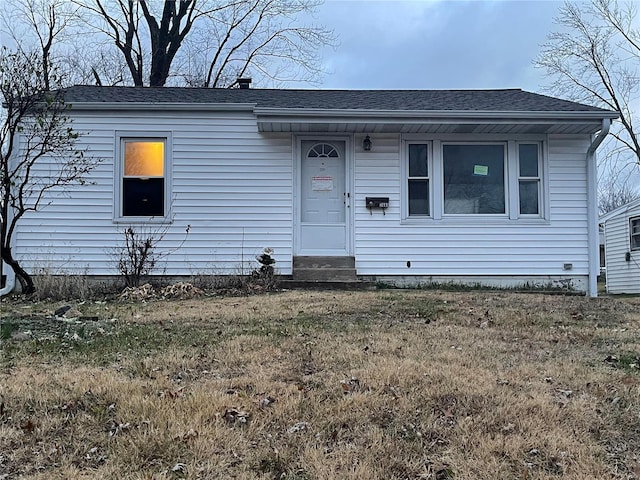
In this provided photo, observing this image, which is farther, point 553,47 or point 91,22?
point 553,47

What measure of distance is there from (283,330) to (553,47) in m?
25.7

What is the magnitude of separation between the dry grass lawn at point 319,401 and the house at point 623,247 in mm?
15582

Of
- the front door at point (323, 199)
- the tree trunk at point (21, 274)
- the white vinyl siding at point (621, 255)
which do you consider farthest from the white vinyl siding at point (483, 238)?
the white vinyl siding at point (621, 255)

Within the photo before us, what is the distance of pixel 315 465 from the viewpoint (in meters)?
2.32

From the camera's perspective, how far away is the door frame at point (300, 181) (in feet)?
30.4

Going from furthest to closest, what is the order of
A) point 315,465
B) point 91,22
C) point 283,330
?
point 91,22
point 283,330
point 315,465

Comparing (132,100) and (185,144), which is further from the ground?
(132,100)

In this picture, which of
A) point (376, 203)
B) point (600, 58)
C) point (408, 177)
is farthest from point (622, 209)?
point (376, 203)

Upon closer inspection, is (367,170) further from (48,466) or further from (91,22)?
(91,22)

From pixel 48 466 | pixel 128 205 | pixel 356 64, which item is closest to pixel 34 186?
pixel 128 205

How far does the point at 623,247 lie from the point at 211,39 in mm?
18477

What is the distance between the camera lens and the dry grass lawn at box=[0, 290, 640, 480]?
236cm

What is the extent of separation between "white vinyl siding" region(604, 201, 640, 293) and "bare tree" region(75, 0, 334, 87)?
1345cm

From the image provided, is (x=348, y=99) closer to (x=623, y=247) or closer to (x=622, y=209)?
(x=622, y=209)
